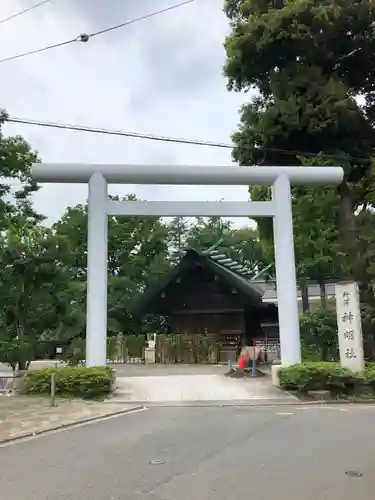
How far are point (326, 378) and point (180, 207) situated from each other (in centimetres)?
626

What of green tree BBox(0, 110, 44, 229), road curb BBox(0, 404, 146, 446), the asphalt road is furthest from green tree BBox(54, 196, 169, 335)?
the asphalt road

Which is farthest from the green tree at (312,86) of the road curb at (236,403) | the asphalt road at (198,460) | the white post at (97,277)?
the asphalt road at (198,460)

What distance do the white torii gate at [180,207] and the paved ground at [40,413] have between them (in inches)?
82.8

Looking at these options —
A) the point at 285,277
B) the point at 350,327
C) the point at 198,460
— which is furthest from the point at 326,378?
the point at 198,460

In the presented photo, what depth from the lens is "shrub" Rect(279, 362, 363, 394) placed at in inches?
499

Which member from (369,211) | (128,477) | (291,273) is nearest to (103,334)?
(291,273)

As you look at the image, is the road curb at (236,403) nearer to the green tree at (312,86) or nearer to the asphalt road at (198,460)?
the asphalt road at (198,460)

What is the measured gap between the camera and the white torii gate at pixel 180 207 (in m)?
13.8

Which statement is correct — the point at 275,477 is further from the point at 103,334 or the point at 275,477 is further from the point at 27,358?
the point at 27,358

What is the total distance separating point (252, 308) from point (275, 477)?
63.6 ft

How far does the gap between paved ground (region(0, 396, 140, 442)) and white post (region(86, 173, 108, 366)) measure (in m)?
1.80

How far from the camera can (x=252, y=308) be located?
81.1 feet

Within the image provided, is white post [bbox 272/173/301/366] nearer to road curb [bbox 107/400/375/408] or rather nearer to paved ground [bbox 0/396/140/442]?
road curb [bbox 107/400/375/408]

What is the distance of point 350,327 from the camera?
44.3ft
